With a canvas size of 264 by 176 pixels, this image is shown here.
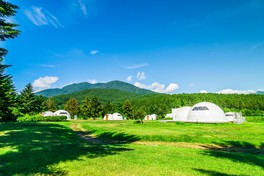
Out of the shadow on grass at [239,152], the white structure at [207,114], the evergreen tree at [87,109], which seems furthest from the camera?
the evergreen tree at [87,109]

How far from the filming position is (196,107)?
178 ft

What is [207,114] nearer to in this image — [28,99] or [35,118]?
[35,118]

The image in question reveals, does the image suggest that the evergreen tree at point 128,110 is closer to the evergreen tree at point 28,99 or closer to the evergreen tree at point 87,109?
the evergreen tree at point 87,109

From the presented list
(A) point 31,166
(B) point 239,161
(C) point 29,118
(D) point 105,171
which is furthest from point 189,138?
(C) point 29,118

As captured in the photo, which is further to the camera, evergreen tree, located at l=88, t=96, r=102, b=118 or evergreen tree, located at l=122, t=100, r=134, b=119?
evergreen tree, located at l=122, t=100, r=134, b=119

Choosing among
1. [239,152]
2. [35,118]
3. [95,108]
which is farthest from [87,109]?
[239,152]

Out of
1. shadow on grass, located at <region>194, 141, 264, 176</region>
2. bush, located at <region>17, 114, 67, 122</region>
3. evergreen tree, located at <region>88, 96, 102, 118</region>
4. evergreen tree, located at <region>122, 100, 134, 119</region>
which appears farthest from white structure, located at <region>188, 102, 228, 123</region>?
evergreen tree, located at <region>88, 96, 102, 118</region>

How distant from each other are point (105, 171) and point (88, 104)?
81050 millimetres

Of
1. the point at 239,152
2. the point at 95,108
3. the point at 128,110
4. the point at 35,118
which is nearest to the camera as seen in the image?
the point at 239,152

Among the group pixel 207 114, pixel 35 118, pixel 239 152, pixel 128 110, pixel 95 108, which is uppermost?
pixel 95 108

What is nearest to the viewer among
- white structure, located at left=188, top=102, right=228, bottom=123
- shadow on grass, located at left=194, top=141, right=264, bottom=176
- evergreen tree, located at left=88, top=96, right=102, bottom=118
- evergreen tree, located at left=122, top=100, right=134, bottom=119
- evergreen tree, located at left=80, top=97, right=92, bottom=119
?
shadow on grass, located at left=194, top=141, right=264, bottom=176

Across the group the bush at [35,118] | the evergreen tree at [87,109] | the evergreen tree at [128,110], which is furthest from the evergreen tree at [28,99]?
the evergreen tree at [128,110]

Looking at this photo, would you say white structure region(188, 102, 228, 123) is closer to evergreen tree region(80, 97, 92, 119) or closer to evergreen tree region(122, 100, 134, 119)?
evergreen tree region(122, 100, 134, 119)

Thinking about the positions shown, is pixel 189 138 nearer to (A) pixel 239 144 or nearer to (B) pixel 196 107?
(A) pixel 239 144
